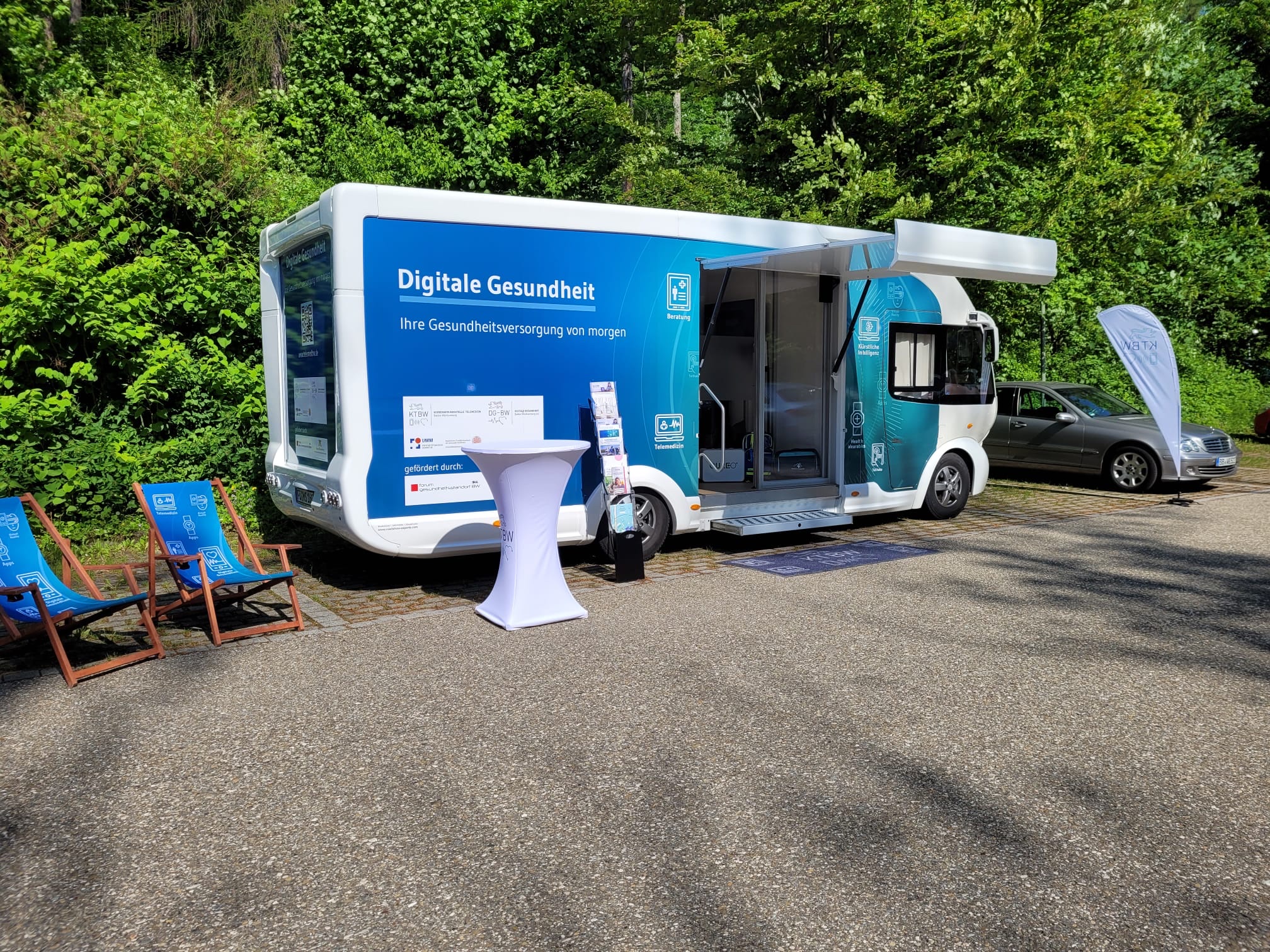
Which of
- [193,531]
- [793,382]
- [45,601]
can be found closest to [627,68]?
[793,382]

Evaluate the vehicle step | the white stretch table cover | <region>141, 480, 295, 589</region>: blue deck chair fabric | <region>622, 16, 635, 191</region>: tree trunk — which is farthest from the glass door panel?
<region>622, 16, 635, 191</region>: tree trunk

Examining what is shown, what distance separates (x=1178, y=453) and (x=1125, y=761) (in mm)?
9311

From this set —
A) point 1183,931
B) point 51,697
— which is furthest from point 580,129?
point 1183,931

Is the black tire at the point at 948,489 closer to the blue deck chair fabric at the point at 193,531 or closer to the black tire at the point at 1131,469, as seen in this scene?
the black tire at the point at 1131,469

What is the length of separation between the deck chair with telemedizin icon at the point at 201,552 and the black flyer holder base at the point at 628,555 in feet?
7.74

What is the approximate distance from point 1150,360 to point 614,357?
740cm

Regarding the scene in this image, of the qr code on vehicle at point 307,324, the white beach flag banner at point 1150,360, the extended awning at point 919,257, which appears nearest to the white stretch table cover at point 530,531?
the qr code on vehicle at point 307,324

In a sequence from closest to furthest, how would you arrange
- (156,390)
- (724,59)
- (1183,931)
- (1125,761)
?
(1183,931) < (1125,761) < (156,390) < (724,59)

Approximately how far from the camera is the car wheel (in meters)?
12.6

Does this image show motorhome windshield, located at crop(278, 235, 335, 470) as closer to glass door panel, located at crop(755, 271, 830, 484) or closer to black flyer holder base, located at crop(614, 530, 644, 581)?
black flyer holder base, located at crop(614, 530, 644, 581)

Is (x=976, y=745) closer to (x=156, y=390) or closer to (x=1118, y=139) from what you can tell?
(x=156, y=390)

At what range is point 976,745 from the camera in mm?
4191

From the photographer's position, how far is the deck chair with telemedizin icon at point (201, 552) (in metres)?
5.72

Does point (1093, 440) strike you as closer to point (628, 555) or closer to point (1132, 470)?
point (1132, 470)
